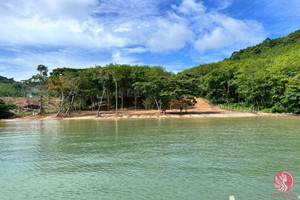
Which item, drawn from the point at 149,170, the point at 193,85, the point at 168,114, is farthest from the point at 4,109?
the point at 149,170

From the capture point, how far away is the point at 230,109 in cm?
4972

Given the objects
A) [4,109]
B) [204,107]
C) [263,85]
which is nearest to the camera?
[263,85]

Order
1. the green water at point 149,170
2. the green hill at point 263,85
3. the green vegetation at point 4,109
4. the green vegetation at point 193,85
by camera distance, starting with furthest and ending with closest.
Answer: the green vegetation at point 4,109 < the green vegetation at point 193,85 < the green hill at point 263,85 < the green water at point 149,170

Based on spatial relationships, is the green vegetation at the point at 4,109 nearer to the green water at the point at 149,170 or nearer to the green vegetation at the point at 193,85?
the green vegetation at the point at 193,85

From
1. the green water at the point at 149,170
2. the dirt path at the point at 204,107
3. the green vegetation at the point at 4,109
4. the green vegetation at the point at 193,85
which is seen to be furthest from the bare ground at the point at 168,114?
the green water at the point at 149,170

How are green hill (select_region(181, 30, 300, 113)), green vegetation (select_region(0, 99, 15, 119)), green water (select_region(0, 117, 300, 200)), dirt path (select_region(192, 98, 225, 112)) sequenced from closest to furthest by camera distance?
green water (select_region(0, 117, 300, 200)) → green hill (select_region(181, 30, 300, 113)) → green vegetation (select_region(0, 99, 15, 119)) → dirt path (select_region(192, 98, 225, 112))

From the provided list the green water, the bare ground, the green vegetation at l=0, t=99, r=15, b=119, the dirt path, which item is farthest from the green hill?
the green vegetation at l=0, t=99, r=15, b=119

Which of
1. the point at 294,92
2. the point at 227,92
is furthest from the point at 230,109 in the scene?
the point at 294,92

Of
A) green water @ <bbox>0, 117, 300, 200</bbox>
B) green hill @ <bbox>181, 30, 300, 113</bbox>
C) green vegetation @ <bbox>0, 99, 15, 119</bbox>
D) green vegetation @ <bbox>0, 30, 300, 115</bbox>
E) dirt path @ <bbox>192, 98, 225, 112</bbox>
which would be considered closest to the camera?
green water @ <bbox>0, 117, 300, 200</bbox>

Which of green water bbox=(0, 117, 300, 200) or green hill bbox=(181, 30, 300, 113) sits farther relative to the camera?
green hill bbox=(181, 30, 300, 113)

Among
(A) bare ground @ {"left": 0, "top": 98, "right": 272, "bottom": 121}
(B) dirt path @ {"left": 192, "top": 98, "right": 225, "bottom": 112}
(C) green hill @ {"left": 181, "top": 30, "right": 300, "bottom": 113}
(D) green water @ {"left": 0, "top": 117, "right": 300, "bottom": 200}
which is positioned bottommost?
(D) green water @ {"left": 0, "top": 117, "right": 300, "bottom": 200}

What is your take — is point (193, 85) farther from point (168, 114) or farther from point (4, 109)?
point (4, 109)

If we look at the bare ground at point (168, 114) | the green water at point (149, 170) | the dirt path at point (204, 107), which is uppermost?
the dirt path at point (204, 107)

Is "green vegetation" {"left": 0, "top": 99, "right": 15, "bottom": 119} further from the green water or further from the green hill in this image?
the green hill
